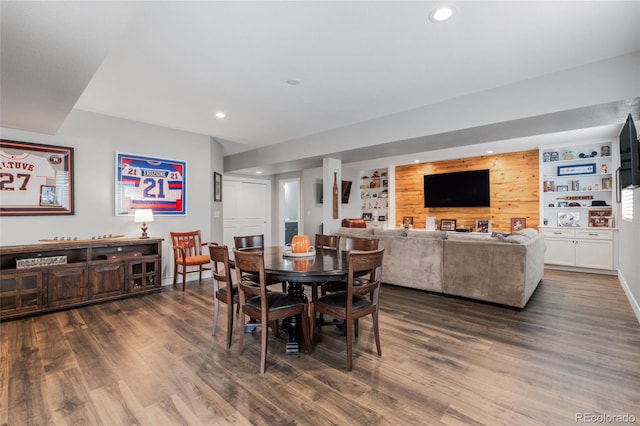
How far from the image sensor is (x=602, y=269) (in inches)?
206

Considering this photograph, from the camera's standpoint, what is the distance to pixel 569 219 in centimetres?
585

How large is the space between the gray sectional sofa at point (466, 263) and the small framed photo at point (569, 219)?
7.53 feet

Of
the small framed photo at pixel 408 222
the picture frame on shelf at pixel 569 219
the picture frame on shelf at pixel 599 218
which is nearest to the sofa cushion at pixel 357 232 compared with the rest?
the small framed photo at pixel 408 222

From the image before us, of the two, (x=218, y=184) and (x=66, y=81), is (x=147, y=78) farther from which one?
(x=218, y=184)

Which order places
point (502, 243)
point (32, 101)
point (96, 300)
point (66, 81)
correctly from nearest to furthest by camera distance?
point (66, 81), point (32, 101), point (502, 243), point (96, 300)

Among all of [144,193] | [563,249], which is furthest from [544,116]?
[144,193]

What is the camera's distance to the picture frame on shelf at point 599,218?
18.0 feet

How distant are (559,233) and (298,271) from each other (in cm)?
590

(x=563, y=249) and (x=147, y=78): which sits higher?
(x=147, y=78)

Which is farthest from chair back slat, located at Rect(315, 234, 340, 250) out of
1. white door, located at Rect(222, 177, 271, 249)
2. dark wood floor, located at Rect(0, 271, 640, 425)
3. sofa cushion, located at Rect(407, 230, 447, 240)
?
white door, located at Rect(222, 177, 271, 249)

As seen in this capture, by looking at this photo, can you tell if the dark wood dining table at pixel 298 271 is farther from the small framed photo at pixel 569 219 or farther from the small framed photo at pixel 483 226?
the small framed photo at pixel 569 219

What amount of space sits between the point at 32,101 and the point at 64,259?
6.10ft

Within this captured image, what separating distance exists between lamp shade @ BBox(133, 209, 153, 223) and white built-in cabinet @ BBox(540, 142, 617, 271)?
7.09m

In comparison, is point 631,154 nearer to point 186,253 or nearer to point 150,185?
point 186,253
